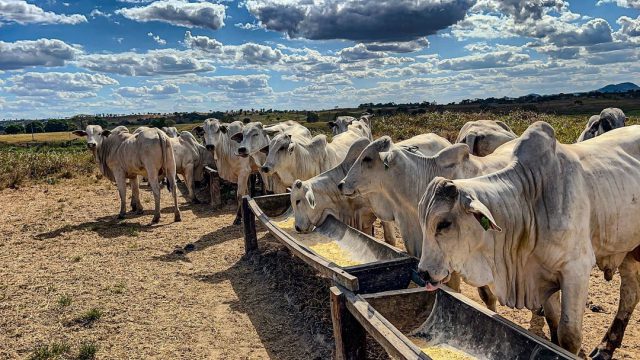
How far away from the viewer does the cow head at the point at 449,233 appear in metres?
3.67

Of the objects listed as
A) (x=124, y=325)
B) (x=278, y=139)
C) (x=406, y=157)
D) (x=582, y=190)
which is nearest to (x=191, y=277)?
(x=124, y=325)

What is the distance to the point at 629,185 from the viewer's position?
4.34 m

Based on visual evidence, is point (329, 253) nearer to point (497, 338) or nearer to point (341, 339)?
point (341, 339)

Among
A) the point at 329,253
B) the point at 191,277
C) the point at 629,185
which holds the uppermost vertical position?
the point at 629,185

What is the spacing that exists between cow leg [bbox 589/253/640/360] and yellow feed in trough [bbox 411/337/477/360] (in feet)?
5.34

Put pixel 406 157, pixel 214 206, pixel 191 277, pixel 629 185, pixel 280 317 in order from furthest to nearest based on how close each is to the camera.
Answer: pixel 214 206
pixel 191 277
pixel 280 317
pixel 406 157
pixel 629 185

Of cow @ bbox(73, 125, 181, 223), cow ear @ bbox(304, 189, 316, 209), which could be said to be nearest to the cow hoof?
cow ear @ bbox(304, 189, 316, 209)

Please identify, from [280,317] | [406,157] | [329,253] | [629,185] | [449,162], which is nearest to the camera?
[629,185]

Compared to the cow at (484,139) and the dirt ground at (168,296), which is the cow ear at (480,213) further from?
the cow at (484,139)

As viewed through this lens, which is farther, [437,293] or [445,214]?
[437,293]

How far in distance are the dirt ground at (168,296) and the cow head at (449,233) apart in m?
1.87

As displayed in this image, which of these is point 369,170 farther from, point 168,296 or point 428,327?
point 168,296

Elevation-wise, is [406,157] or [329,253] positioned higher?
[406,157]

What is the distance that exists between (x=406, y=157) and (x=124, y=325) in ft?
12.7
